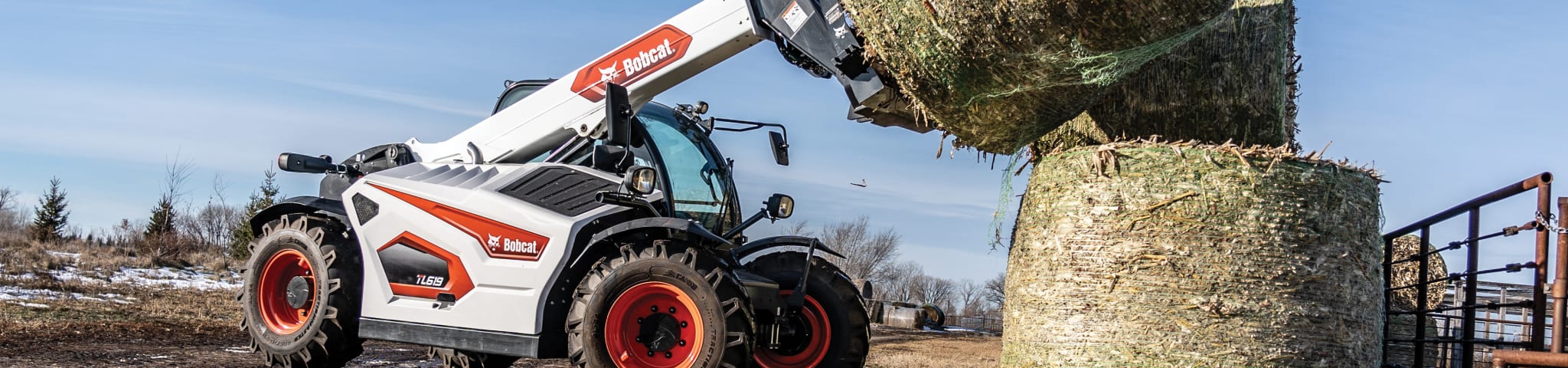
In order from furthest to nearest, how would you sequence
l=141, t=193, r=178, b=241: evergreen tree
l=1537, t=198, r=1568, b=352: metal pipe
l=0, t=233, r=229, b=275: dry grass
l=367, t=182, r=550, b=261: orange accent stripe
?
l=141, t=193, r=178, b=241: evergreen tree
l=0, t=233, r=229, b=275: dry grass
l=367, t=182, r=550, b=261: orange accent stripe
l=1537, t=198, r=1568, b=352: metal pipe

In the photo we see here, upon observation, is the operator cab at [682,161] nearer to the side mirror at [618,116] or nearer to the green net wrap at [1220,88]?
the side mirror at [618,116]

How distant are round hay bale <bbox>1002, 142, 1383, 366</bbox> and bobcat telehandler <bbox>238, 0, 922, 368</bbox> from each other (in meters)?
1.23

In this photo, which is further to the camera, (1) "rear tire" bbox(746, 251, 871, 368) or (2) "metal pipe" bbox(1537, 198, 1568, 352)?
(1) "rear tire" bbox(746, 251, 871, 368)

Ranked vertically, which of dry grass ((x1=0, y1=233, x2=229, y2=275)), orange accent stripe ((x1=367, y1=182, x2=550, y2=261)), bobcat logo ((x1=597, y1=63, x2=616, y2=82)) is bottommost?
dry grass ((x1=0, y1=233, x2=229, y2=275))

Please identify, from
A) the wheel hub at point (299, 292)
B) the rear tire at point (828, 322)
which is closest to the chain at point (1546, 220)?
the rear tire at point (828, 322)

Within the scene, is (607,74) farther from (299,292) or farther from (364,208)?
(299,292)

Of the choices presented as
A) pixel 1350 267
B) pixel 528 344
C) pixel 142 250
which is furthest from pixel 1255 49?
pixel 142 250

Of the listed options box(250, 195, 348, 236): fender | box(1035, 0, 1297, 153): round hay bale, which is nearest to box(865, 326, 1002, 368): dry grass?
box(1035, 0, 1297, 153): round hay bale

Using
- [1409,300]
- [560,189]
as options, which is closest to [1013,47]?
[560,189]

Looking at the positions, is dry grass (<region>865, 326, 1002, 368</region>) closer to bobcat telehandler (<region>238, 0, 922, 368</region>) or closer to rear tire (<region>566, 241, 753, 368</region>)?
bobcat telehandler (<region>238, 0, 922, 368</region>)

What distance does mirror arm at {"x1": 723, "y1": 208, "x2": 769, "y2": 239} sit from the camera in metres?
6.35

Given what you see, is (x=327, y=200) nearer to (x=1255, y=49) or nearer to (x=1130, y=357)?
(x=1130, y=357)

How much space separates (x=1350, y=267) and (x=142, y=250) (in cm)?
2864

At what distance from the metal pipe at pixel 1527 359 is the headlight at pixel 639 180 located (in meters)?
3.86
